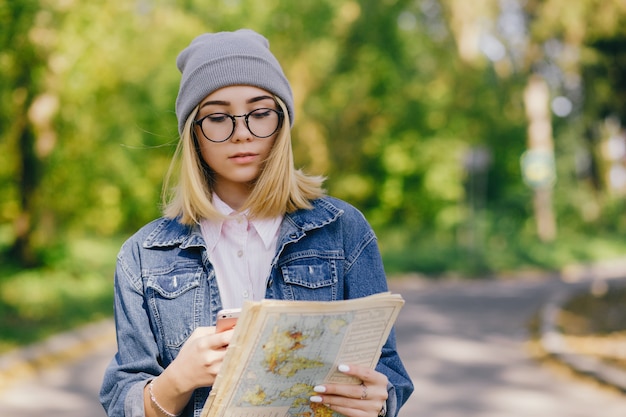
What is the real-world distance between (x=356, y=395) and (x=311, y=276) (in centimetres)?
30

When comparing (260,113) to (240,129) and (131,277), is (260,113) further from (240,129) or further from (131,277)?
(131,277)

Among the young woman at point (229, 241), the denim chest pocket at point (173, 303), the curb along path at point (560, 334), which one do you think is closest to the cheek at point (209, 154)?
the young woman at point (229, 241)

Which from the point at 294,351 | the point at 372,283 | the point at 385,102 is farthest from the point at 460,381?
the point at 385,102

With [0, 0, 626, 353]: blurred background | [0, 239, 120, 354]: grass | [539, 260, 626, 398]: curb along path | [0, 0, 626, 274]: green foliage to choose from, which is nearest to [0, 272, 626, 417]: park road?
[539, 260, 626, 398]: curb along path

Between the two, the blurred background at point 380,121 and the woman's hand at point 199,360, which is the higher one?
the blurred background at point 380,121

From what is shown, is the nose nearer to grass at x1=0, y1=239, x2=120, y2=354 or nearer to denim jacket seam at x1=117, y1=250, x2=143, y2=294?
denim jacket seam at x1=117, y1=250, x2=143, y2=294

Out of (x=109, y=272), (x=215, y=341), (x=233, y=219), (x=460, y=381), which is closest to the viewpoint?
(x=215, y=341)

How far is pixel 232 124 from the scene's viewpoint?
77.2 inches

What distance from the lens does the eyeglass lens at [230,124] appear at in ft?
6.43

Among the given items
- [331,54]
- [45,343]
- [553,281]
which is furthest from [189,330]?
[331,54]

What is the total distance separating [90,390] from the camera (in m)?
8.19

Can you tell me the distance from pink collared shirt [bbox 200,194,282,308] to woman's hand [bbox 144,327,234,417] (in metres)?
0.21

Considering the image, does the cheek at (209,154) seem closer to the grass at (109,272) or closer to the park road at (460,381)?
the park road at (460,381)

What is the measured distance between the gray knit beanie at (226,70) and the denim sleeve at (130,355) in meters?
0.40
